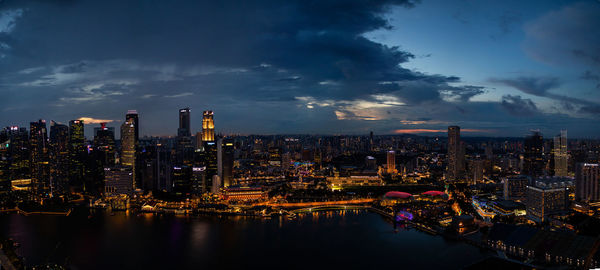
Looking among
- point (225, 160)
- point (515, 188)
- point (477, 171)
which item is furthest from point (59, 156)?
point (477, 171)

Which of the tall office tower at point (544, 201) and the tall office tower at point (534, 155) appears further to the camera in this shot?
the tall office tower at point (534, 155)

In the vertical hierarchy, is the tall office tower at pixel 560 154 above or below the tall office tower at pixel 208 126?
below

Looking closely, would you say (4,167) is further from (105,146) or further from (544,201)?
(544,201)

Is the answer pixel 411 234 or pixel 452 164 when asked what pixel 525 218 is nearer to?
pixel 411 234

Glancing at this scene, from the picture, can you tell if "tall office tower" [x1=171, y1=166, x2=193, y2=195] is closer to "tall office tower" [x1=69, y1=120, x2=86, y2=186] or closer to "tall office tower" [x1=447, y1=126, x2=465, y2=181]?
"tall office tower" [x1=69, y1=120, x2=86, y2=186]

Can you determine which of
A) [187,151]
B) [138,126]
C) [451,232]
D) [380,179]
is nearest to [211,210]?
[451,232]

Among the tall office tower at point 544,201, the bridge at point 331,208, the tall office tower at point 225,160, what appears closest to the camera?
the tall office tower at point 544,201

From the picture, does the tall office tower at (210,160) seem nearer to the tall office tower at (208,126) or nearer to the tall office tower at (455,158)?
the tall office tower at (208,126)

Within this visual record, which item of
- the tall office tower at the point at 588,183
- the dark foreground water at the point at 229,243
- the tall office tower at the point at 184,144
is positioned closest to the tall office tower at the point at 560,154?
the tall office tower at the point at 588,183
